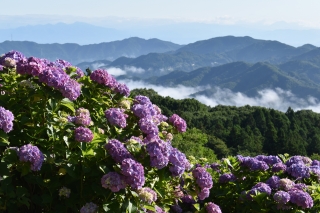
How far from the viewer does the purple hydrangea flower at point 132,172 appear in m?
2.75

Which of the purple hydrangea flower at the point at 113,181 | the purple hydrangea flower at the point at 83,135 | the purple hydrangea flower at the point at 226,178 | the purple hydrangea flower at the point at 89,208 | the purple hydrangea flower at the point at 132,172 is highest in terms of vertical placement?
the purple hydrangea flower at the point at 83,135

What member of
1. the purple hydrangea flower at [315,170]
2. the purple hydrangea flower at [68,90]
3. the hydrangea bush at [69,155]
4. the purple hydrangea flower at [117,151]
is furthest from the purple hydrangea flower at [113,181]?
the purple hydrangea flower at [315,170]

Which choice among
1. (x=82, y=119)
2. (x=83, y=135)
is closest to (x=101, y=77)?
(x=82, y=119)

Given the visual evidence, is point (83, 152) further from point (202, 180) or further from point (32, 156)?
point (202, 180)

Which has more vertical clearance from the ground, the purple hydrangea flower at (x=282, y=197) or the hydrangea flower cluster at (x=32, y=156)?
the hydrangea flower cluster at (x=32, y=156)

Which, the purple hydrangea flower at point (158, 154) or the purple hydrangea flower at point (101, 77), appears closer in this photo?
the purple hydrangea flower at point (158, 154)

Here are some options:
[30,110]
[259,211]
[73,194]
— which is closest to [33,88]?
[30,110]

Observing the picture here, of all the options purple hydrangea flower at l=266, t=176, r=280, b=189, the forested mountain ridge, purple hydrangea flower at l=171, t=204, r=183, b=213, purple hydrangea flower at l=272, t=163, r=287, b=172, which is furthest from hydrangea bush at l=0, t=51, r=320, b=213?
the forested mountain ridge

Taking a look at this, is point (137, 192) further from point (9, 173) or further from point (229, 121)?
point (229, 121)

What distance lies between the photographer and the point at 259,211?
Result: 4.13m

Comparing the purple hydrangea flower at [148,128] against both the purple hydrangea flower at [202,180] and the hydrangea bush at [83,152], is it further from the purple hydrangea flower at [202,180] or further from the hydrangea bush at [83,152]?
the purple hydrangea flower at [202,180]

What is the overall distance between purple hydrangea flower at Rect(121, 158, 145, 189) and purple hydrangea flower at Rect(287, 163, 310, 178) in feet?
8.32

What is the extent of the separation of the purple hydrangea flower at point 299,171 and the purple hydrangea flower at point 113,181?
8.62 ft

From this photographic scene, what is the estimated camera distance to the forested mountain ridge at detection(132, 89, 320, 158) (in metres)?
51.8
